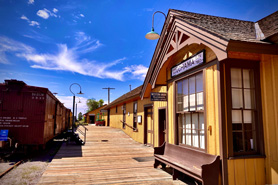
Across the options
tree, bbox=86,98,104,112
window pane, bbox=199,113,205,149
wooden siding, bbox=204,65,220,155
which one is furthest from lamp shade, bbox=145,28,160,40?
tree, bbox=86,98,104,112

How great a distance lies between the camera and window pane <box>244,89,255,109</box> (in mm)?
4797

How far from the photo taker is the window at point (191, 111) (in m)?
5.47

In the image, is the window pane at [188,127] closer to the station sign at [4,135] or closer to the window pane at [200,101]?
the window pane at [200,101]

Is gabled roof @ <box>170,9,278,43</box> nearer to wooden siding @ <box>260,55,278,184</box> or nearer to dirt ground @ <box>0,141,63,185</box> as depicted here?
wooden siding @ <box>260,55,278,184</box>

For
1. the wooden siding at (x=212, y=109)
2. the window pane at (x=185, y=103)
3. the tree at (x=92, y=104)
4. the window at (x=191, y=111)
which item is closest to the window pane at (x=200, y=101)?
the window at (x=191, y=111)

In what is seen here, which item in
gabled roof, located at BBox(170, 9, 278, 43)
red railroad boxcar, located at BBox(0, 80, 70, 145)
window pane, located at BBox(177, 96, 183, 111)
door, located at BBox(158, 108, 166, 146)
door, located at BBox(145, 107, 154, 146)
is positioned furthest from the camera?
door, located at BBox(145, 107, 154, 146)

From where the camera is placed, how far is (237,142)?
4.62 meters

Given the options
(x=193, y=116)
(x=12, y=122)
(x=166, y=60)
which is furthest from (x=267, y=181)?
(x=12, y=122)

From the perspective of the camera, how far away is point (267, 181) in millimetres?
4430

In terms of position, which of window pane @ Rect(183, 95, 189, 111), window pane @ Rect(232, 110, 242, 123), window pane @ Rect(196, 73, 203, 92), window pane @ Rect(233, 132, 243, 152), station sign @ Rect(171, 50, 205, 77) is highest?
station sign @ Rect(171, 50, 205, 77)

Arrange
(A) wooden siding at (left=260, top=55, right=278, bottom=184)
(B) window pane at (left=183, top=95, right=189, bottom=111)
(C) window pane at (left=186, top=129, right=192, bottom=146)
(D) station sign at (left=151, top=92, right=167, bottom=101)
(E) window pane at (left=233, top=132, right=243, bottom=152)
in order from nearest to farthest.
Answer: (A) wooden siding at (left=260, top=55, right=278, bottom=184)
(E) window pane at (left=233, top=132, right=243, bottom=152)
(C) window pane at (left=186, top=129, right=192, bottom=146)
(B) window pane at (left=183, top=95, right=189, bottom=111)
(D) station sign at (left=151, top=92, right=167, bottom=101)

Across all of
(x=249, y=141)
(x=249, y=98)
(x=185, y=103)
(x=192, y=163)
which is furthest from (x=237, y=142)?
(x=185, y=103)

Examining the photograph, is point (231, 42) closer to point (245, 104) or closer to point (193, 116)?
point (245, 104)

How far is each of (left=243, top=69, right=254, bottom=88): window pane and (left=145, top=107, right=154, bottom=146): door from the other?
721 cm
